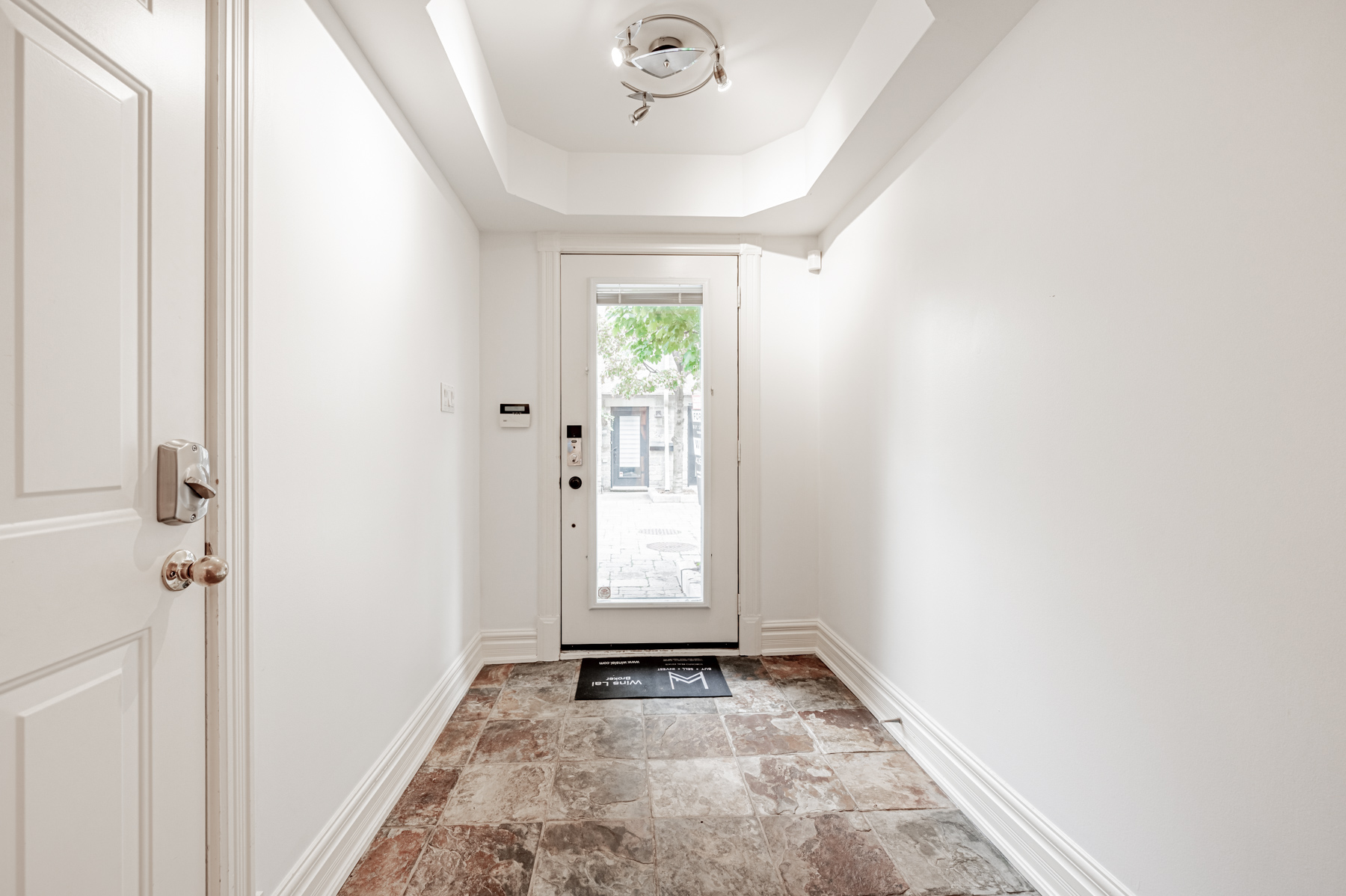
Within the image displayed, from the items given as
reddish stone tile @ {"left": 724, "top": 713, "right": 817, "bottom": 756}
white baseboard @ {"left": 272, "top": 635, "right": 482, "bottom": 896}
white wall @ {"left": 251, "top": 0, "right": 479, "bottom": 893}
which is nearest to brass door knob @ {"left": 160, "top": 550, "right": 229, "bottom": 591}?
white wall @ {"left": 251, "top": 0, "right": 479, "bottom": 893}

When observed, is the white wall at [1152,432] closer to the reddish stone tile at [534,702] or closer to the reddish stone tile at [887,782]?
the reddish stone tile at [887,782]

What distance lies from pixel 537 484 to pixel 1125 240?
2.62 meters

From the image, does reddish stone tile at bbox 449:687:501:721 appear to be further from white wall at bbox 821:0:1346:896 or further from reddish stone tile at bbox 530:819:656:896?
white wall at bbox 821:0:1346:896

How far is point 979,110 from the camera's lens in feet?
5.72

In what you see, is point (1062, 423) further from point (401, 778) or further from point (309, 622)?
point (401, 778)

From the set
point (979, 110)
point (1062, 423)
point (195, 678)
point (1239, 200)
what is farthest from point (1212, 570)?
point (195, 678)

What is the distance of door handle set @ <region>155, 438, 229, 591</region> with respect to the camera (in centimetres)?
97

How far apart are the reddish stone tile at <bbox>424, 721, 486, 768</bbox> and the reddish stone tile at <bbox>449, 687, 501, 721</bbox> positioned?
0.06 metres

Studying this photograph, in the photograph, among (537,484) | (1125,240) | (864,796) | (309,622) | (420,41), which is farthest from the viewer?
(537,484)

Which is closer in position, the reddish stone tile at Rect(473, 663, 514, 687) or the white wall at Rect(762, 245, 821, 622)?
the reddish stone tile at Rect(473, 663, 514, 687)

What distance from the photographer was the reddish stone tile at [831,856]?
150cm

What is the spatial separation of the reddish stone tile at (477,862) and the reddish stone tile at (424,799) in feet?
0.31

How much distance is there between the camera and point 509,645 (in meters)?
3.06

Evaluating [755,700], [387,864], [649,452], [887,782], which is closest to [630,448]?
[649,452]
